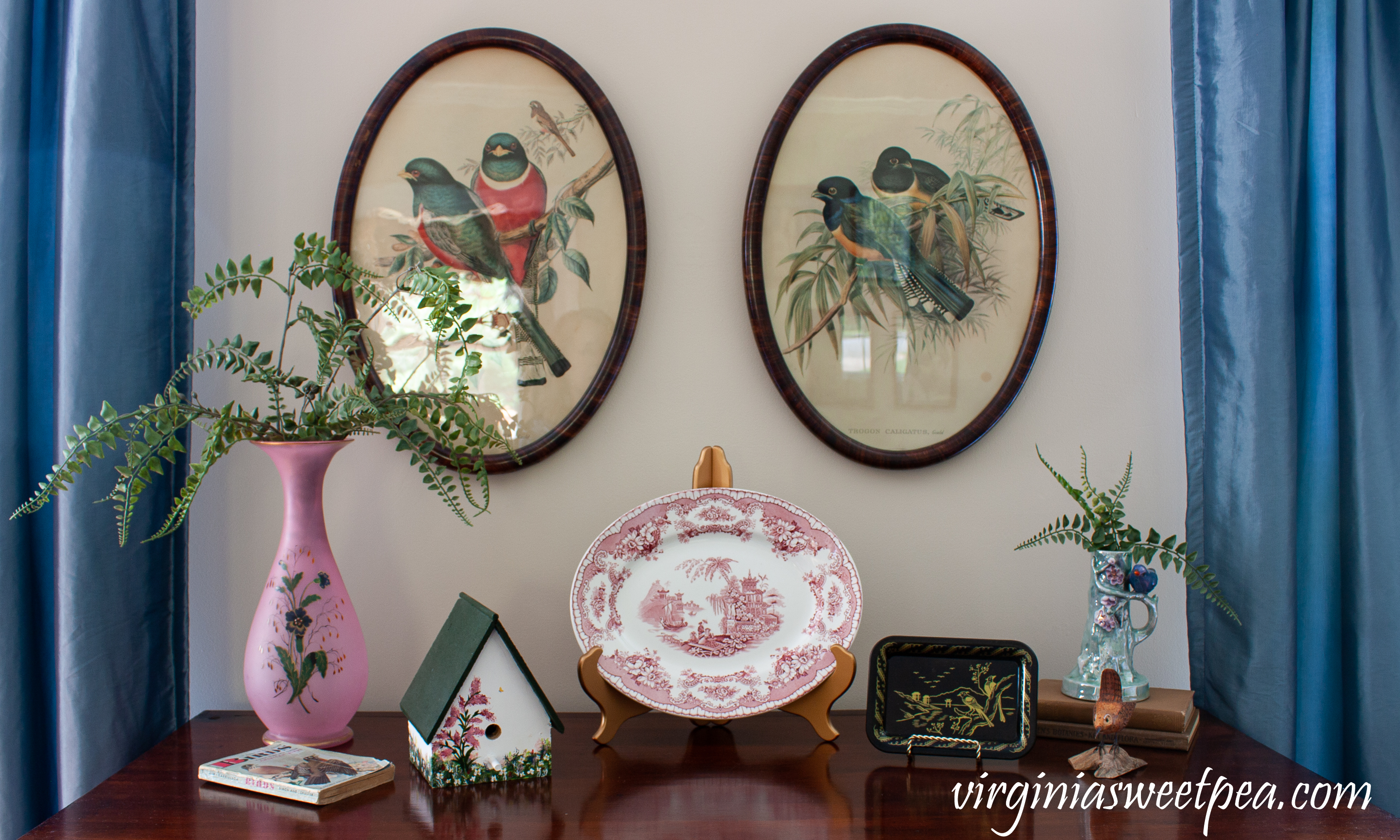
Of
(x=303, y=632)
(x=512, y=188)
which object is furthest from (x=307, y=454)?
(x=512, y=188)

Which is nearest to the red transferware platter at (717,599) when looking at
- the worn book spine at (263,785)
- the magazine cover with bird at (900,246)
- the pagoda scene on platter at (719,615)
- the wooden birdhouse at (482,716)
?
the pagoda scene on platter at (719,615)

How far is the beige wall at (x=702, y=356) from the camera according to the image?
120cm

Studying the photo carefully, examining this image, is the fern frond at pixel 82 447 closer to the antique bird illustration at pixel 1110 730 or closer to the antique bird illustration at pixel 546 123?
the antique bird illustration at pixel 546 123

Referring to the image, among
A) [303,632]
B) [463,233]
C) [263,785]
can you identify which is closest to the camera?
[263,785]

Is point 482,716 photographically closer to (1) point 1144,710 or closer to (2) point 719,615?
(2) point 719,615

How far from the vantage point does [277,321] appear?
119 cm

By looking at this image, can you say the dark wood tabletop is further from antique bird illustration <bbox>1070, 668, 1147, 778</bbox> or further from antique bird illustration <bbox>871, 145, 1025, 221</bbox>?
antique bird illustration <bbox>871, 145, 1025, 221</bbox>

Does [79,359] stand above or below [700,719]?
above

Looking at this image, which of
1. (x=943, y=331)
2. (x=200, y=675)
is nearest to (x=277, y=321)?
(x=200, y=675)

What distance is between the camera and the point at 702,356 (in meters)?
1.23

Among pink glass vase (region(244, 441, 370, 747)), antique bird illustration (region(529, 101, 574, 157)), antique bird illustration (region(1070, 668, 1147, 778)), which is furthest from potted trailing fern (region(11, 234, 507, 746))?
antique bird illustration (region(1070, 668, 1147, 778))

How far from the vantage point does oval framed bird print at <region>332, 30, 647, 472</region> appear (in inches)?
46.4

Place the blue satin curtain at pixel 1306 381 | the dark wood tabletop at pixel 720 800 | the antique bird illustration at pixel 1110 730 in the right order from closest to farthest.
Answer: the dark wood tabletop at pixel 720 800 < the antique bird illustration at pixel 1110 730 < the blue satin curtain at pixel 1306 381

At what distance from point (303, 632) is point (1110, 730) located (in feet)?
3.04
